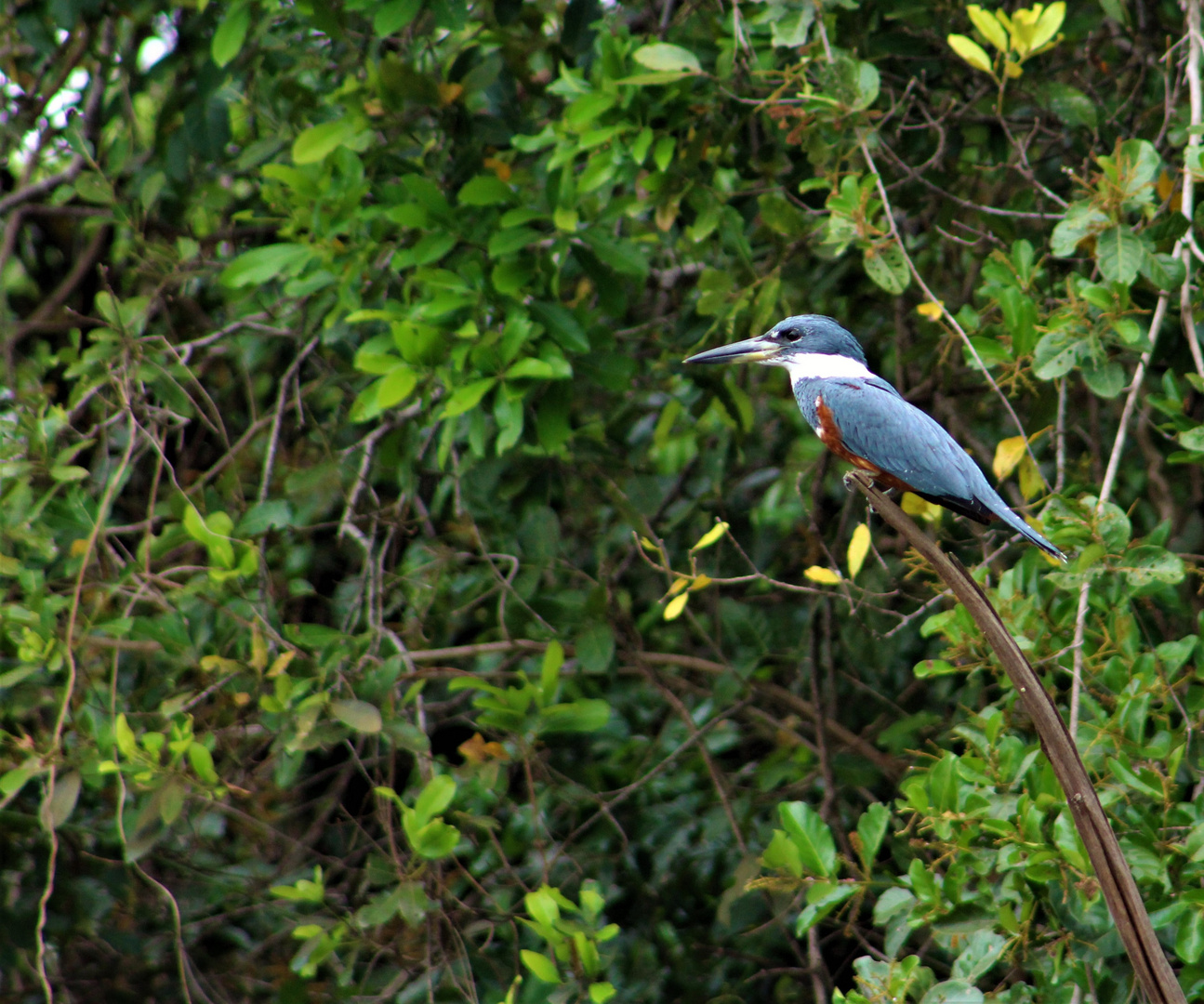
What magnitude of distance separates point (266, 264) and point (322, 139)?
35 cm

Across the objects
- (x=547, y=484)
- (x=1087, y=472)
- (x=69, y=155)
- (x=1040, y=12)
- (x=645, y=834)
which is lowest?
(x=645, y=834)

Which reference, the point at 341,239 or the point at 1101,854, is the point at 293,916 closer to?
the point at 341,239

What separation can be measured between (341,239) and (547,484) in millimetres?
877

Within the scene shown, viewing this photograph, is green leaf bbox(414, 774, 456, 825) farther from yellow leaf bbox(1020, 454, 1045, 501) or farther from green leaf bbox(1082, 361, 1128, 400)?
green leaf bbox(1082, 361, 1128, 400)

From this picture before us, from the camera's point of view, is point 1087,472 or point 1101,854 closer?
point 1101,854

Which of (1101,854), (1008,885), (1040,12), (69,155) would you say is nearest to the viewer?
(1101,854)

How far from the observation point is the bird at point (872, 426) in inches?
96.8

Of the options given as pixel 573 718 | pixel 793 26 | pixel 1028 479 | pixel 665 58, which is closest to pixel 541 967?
pixel 573 718

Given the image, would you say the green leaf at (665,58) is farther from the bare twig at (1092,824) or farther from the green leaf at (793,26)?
the bare twig at (1092,824)

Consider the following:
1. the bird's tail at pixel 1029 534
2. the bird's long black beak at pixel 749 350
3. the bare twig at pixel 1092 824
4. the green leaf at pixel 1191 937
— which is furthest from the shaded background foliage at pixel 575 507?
the bare twig at pixel 1092 824

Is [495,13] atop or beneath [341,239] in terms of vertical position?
atop

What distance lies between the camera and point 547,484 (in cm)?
373

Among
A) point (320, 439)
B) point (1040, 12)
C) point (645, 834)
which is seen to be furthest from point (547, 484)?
point (1040, 12)

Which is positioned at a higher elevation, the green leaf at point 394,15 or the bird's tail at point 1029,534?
the green leaf at point 394,15
